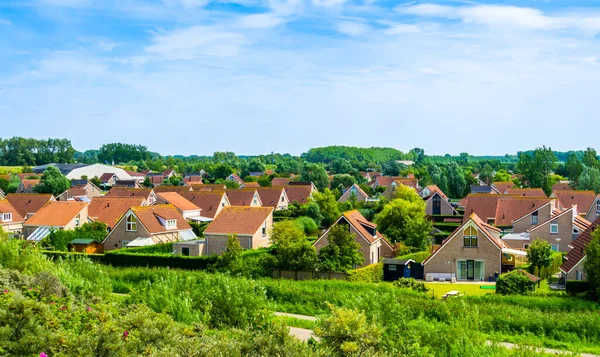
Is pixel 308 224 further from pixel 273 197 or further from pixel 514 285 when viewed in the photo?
pixel 514 285

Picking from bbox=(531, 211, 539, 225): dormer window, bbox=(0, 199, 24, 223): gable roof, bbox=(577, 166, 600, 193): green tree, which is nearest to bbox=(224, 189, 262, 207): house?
bbox=(0, 199, 24, 223): gable roof

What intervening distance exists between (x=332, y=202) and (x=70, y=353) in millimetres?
51290

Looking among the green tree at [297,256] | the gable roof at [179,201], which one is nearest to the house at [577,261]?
the green tree at [297,256]

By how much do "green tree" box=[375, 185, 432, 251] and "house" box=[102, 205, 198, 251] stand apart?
15.3m

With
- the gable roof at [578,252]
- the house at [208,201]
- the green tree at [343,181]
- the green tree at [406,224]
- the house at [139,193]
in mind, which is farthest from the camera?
the green tree at [343,181]

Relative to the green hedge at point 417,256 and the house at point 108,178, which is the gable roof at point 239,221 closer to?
the green hedge at point 417,256

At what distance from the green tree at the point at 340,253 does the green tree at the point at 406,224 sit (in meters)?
10.7

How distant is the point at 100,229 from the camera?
4250 centimetres

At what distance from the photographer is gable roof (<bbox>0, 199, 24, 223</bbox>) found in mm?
51569

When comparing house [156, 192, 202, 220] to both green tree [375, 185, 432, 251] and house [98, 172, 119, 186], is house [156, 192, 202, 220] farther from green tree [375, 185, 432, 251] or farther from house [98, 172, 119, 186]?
house [98, 172, 119, 186]

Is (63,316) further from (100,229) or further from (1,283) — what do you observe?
(100,229)

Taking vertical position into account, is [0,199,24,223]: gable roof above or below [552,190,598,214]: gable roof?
below

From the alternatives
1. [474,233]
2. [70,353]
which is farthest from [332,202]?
[70,353]

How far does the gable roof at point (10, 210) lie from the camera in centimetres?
5157
